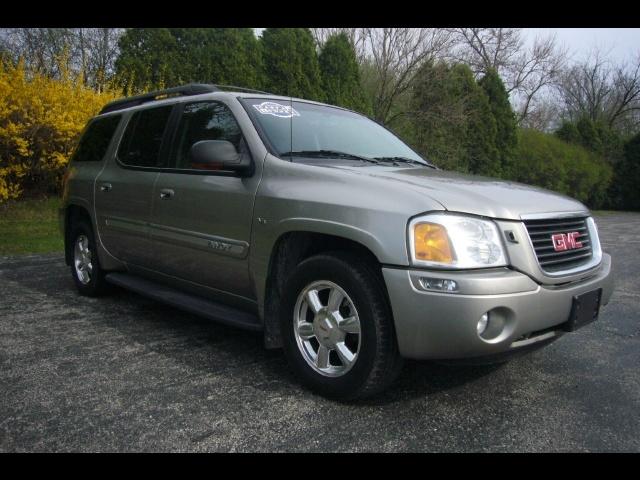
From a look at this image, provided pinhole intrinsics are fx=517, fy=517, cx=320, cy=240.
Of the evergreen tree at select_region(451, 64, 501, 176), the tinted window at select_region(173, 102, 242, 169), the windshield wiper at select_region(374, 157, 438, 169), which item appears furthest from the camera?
the evergreen tree at select_region(451, 64, 501, 176)

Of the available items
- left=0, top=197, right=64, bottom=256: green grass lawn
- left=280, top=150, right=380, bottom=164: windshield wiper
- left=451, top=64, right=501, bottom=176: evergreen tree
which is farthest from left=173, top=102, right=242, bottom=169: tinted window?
left=451, top=64, right=501, bottom=176: evergreen tree

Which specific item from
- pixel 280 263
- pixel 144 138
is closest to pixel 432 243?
pixel 280 263

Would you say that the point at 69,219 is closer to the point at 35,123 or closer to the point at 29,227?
the point at 29,227

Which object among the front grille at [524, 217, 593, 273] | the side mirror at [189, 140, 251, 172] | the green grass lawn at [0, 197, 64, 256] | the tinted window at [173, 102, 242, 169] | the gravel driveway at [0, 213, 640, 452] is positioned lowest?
the green grass lawn at [0, 197, 64, 256]

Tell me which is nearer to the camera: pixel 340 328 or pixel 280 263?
pixel 340 328

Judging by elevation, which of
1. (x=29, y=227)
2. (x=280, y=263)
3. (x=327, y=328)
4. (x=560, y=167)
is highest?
(x=560, y=167)

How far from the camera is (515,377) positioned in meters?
3.16

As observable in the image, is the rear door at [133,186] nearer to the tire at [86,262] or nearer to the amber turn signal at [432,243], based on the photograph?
the tire at [86,262]

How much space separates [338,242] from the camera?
2.90 m

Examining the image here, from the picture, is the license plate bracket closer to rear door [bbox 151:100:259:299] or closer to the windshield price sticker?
rear door [bbox 151:100:259:299]

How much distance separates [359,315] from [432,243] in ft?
1.71

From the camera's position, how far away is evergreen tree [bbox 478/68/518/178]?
67.4ft

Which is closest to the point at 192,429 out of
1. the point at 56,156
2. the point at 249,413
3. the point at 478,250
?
the point at 249,413

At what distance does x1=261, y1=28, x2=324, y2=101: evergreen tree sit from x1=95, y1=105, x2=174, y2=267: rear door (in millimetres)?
10627
